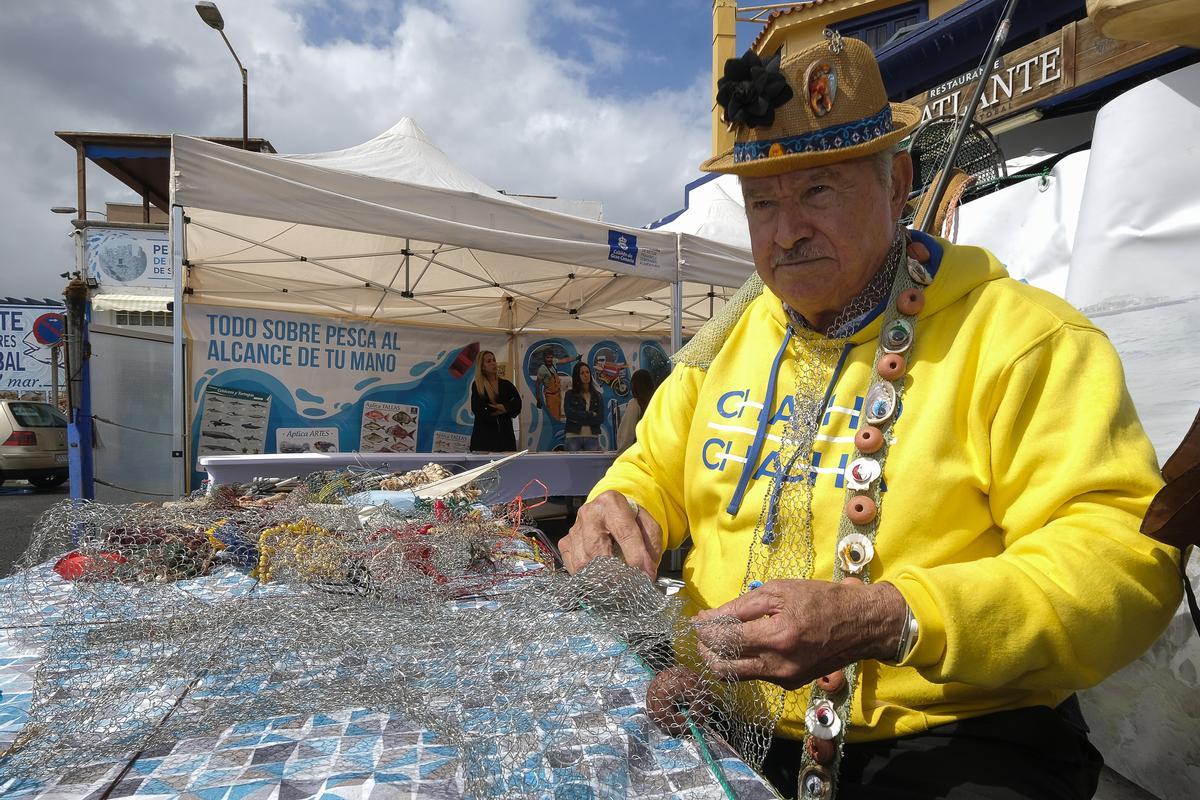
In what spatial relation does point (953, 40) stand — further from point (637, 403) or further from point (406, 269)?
point (406, 269)

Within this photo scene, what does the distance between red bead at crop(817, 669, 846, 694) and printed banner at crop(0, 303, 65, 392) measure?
2437 centimetres

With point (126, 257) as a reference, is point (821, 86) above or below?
below

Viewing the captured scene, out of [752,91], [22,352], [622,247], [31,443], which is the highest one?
[622,247]

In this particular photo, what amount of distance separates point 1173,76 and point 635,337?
9.08 m

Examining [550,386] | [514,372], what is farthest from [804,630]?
[550,386]

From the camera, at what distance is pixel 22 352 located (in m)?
20.6

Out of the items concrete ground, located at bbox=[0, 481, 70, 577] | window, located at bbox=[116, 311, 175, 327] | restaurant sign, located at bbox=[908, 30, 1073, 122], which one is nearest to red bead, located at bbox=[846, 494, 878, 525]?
restaurant sign, located at bbox=[908, 30, 1073, 122]

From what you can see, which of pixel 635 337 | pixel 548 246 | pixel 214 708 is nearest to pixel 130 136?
pixel 635 337

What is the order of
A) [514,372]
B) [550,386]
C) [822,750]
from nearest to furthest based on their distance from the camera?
1. [822,750]
2. [514,372]
3. [550,386]

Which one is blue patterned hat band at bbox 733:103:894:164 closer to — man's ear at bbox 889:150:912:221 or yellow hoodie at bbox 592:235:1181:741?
man's ear at bbox 889:150:912:221

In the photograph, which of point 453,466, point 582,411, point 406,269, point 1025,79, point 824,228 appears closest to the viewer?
point 824,228

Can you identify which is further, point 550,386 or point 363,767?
point 550,386

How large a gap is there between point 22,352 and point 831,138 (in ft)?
85.5

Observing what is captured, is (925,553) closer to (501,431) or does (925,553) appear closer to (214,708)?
(214,708)
